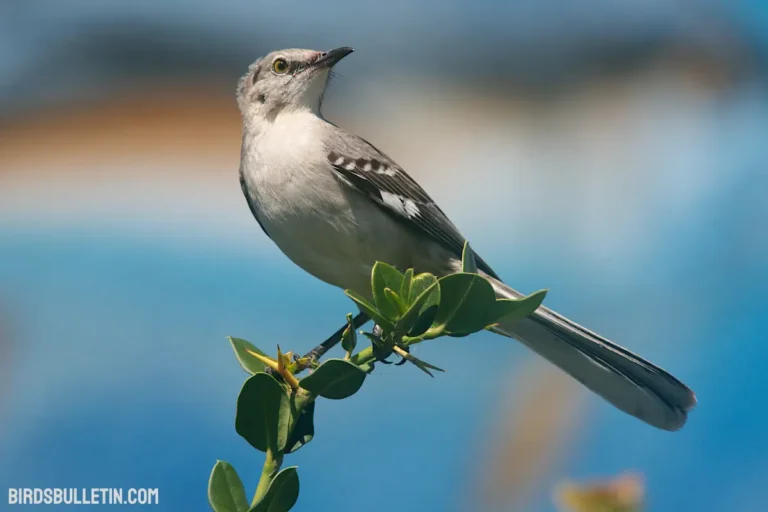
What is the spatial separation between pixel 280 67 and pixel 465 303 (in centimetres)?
172

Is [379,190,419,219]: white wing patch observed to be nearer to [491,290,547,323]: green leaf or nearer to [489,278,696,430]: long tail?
[489,278,696,430]: long tail

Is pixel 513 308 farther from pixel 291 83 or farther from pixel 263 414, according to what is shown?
pixel 291 83

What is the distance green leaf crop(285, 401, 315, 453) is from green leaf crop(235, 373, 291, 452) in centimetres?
2

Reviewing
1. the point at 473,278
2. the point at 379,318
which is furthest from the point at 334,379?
the point at 473,278

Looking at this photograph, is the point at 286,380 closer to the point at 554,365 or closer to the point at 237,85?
the point at 554,365

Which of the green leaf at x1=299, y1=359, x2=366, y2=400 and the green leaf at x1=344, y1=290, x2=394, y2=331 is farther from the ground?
the green leaf at x1=344, y1=290, x2=394, y2=331

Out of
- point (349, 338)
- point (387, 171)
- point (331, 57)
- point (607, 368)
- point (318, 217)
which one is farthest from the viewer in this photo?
point (331, 57)

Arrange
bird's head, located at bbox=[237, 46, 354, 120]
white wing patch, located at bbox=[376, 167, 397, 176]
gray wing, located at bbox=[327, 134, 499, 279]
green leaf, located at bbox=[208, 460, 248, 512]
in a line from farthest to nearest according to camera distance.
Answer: bird's head, located at bbox=[237, 46, 354, 120]
white wing patch, located at bbox=[376, 167, 397, 176]
gray wing, located at bbox=[327, 134, 499, 279]
green leaf, located at bbox=[208, 460, 248, 512]

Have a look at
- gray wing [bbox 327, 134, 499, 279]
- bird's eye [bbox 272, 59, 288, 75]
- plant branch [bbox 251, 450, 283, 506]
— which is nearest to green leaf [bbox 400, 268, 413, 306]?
plant branch [bbox 251, 450, 283, 506]

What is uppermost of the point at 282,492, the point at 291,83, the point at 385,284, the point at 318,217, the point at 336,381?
the point at 291,83

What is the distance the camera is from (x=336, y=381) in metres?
0.87

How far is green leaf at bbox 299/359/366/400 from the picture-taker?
0.86 meters

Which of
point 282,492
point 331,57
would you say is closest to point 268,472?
point 282,492

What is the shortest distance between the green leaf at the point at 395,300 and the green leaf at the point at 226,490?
0.87 ft
